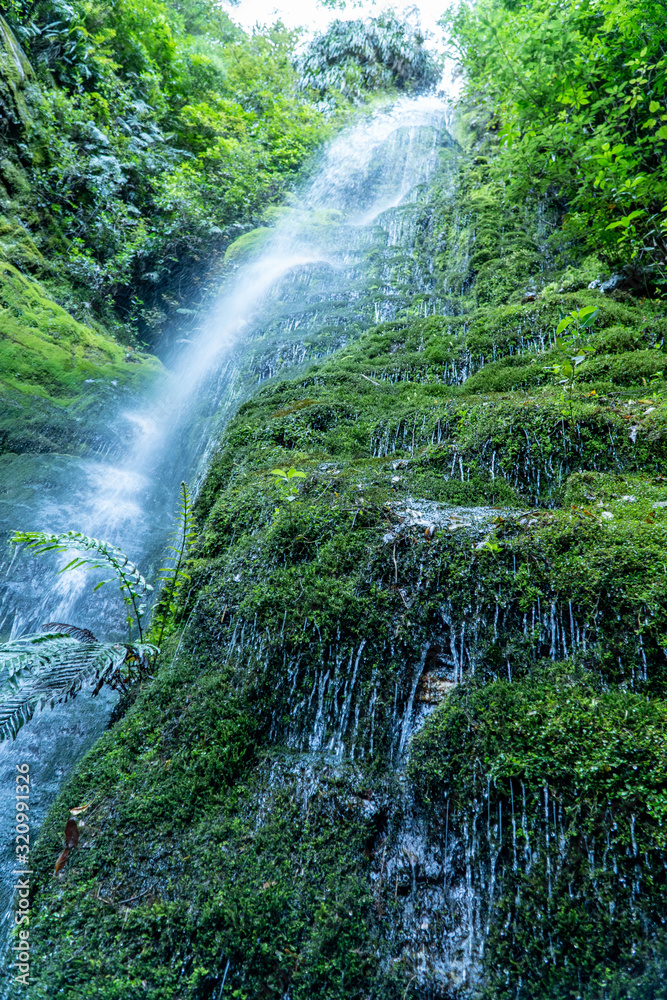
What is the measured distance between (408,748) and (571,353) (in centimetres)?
462

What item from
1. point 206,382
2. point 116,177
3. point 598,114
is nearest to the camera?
point 598,114

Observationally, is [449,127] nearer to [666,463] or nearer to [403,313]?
[403,313]

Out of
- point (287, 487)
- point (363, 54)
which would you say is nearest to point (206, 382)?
point (287, 487)

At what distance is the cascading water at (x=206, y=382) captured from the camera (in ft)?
17.5

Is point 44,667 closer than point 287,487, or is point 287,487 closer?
point 44,667

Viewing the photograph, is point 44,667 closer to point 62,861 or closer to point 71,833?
point 71,833

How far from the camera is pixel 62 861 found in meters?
3.01

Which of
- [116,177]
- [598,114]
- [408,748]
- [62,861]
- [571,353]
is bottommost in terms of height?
[62,861]

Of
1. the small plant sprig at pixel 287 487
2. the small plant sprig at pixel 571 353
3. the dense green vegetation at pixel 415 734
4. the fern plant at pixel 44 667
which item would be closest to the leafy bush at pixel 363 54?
the dense green vegetation at pixel 415 734

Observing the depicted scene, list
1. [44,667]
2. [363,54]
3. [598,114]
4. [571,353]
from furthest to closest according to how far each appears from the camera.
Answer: [363,54] < [598,114] < [571,353] < [44,667]

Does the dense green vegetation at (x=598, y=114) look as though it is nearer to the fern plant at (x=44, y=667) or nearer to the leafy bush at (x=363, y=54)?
the fern plant at (x=44, y=667)

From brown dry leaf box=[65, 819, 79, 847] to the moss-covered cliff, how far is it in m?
0.07

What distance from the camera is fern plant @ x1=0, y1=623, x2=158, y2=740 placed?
3244 millimetres

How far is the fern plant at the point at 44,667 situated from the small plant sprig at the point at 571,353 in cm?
436
